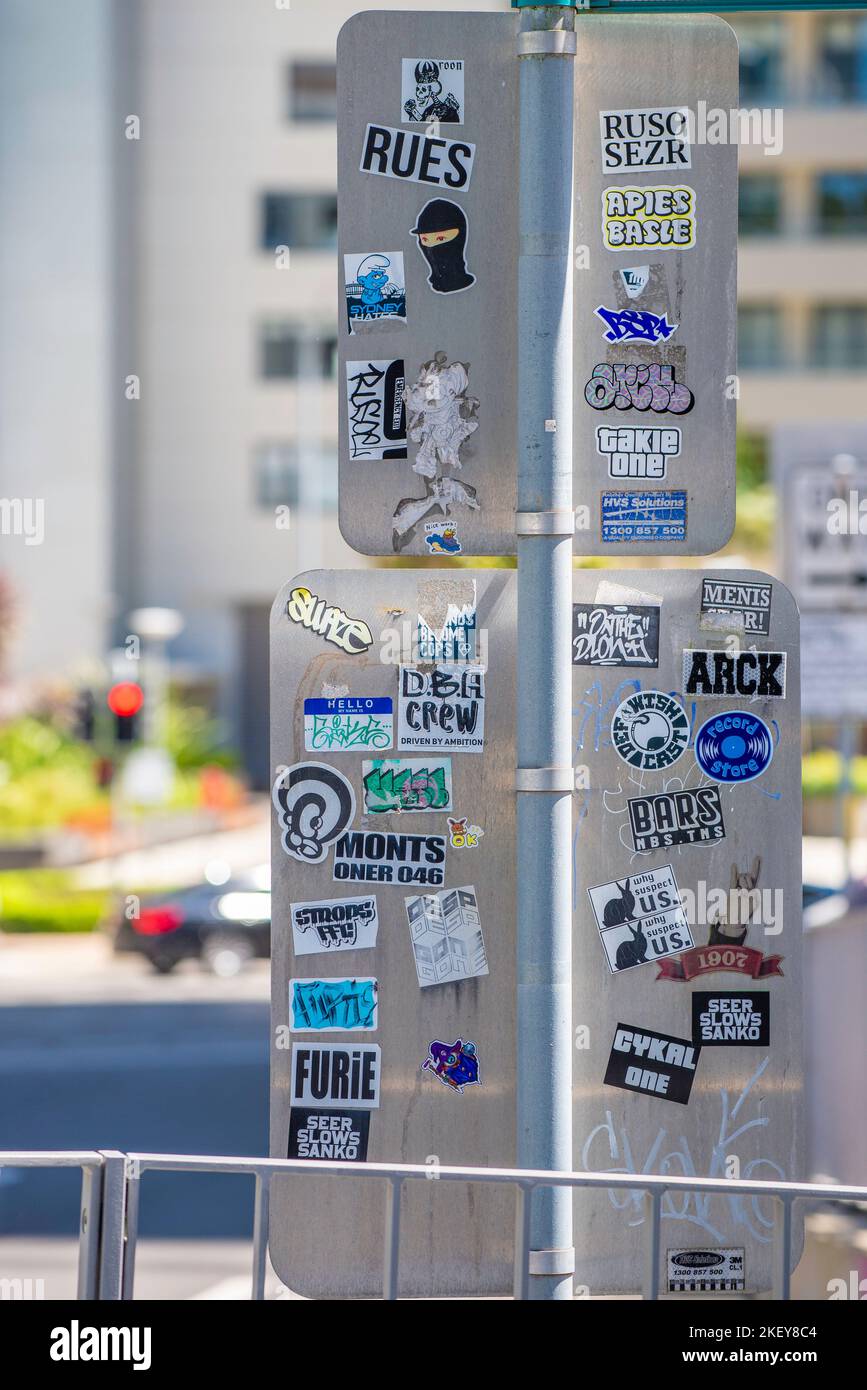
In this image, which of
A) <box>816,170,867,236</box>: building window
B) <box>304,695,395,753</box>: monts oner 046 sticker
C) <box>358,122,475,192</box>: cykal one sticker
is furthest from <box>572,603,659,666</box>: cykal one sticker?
<box>816,170,867,236</box>: building window

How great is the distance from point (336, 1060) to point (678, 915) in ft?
2.57

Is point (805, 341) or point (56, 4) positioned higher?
point (56, 4)

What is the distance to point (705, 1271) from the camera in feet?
10.8

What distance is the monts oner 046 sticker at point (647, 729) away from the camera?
10.8 feet

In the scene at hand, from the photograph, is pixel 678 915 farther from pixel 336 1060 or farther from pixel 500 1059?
pixel 336 1060

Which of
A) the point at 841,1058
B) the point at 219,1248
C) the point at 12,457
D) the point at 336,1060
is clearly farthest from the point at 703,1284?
the point at 12,457

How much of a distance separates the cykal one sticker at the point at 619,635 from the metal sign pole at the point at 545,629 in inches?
6.3

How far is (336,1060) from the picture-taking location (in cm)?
328

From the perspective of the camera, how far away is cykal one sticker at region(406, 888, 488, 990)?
10.8ft

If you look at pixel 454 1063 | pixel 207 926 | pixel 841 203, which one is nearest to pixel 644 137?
pixel 454 1063

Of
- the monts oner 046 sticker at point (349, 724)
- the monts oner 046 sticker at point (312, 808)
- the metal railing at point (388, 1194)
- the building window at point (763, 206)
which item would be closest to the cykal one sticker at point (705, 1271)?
the metal railing at point (388, 1194)

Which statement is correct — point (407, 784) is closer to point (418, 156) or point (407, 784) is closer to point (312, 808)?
point (312, 808)

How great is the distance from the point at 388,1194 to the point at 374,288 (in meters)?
1.89

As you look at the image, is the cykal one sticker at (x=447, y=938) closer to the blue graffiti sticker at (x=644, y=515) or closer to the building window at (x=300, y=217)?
the blue graffiti sticker at (x=644, y=515)
